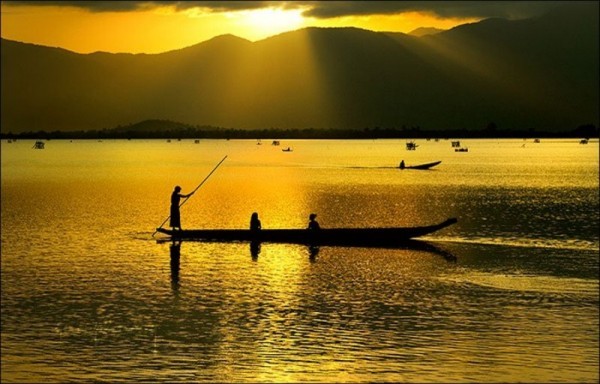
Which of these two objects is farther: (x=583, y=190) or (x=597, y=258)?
(x=583, y=190)

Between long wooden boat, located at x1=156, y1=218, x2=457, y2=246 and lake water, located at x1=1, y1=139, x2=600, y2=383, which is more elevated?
long wooden boat, located at x1=156, y1=218, x2=457, y2=246

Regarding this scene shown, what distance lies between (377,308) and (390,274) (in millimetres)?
7230

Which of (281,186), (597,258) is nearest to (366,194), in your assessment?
(281,186)

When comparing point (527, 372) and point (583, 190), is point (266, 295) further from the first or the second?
point (583, 190)

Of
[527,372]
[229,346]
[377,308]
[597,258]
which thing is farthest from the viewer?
[597,258]

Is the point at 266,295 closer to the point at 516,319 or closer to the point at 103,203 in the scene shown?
the point at 516,319

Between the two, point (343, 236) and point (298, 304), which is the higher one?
point (343, 236)

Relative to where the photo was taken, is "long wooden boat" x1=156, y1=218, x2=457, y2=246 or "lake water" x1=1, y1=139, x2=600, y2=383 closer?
"lake water" x1=1, y1=139, x2=600, y2=383

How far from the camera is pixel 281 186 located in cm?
9850

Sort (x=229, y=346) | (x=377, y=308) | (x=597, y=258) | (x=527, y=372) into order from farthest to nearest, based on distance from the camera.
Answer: (x=597, y=258)
(x=377, y=308)
(x=229, y=346)
(x=527, y=372)

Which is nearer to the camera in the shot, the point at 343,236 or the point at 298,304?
the point at 298,304

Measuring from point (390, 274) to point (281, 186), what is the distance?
6236cm

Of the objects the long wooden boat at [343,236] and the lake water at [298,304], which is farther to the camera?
the long wooden boat at [343,236]

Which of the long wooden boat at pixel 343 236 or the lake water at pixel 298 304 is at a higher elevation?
the long wooden boat at pixel 343 236
